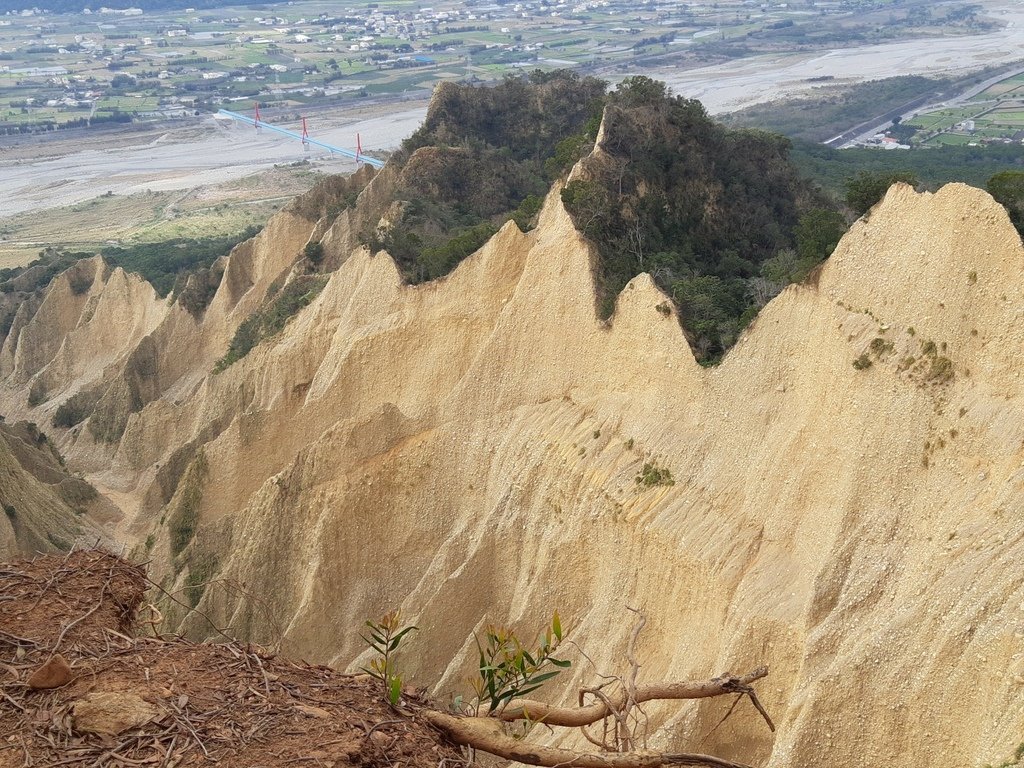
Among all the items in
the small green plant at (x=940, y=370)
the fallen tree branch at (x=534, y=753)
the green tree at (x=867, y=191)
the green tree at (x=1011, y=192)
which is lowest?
the small green plant at (x=940, y=370)

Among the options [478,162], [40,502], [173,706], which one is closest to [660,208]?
[478,162]

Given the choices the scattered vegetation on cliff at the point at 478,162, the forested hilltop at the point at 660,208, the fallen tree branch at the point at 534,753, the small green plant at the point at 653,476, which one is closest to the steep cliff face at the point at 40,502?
the forested hilltop at the point at 660,208

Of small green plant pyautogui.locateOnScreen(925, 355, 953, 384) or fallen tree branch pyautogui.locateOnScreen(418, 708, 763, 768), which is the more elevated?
fallen tree branch pyautogui.locateOnScreen(418, 708, 763, 768)

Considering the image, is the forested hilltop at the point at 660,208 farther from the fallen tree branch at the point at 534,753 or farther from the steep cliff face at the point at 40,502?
the fallen tree branch at the point at 534,753

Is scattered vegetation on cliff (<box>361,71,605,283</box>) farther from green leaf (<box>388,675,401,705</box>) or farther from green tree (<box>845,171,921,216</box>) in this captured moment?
green leaf (<box>388,675,401,705</box>)

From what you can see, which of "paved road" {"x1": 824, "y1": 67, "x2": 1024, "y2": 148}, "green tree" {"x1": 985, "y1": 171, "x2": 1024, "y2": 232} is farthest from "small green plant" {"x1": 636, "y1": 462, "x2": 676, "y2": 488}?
"paved road" {"x1": 824, "y1": 67, "x2": 1024, "y2": 148}

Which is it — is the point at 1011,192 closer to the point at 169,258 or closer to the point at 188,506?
the point at 188,506

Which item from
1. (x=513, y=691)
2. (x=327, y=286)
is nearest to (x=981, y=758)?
(x=513, y=691)

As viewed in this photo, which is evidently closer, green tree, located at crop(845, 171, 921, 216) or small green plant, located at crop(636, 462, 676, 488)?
small green plant, located at crop(636, 462, 676, 488)
